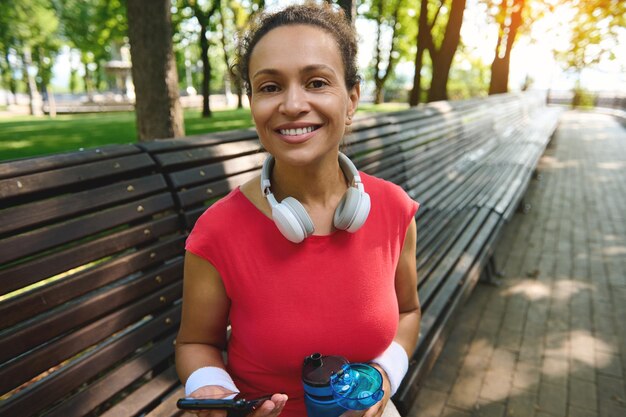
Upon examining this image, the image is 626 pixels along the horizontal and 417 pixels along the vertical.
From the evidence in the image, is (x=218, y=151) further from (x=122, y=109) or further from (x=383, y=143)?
(x=122, y=109)

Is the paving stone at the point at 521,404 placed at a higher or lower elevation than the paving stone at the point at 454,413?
higher

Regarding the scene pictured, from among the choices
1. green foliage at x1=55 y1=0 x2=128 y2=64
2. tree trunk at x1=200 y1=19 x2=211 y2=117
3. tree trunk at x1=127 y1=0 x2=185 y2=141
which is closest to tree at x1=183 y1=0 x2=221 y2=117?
tree trunk at x1=200 y1=19 x2=211 y2=117

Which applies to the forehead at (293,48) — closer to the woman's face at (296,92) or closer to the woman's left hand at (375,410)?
the woman's face at (296,92)

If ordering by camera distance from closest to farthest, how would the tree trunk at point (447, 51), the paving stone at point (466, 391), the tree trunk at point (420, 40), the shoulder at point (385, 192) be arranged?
the shoulder at point (385, 192) < the paving stone at point (466, 391) < the tree trunk at point (447, 51) < the tree trunk at point (420, 40)

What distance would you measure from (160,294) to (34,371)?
0.58m

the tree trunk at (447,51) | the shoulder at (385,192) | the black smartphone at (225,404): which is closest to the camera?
the black smartphone at (225,404)

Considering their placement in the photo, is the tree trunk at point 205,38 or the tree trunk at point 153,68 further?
the tree trunk at point 205,38

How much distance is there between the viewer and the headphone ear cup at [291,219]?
141 cm

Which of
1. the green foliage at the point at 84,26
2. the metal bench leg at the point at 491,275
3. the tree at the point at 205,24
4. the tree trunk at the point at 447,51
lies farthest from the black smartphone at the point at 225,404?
the green foliage at the point at 84,26

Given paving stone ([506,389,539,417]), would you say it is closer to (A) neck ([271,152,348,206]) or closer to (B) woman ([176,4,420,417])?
(B) woman ([176,4,420,417])

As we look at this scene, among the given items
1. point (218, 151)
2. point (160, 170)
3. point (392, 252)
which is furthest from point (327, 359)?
point (218, 151)

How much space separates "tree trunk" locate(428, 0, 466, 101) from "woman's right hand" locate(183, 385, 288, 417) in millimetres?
12108

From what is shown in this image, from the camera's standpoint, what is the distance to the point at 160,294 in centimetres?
202

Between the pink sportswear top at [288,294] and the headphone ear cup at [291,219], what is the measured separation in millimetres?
70
